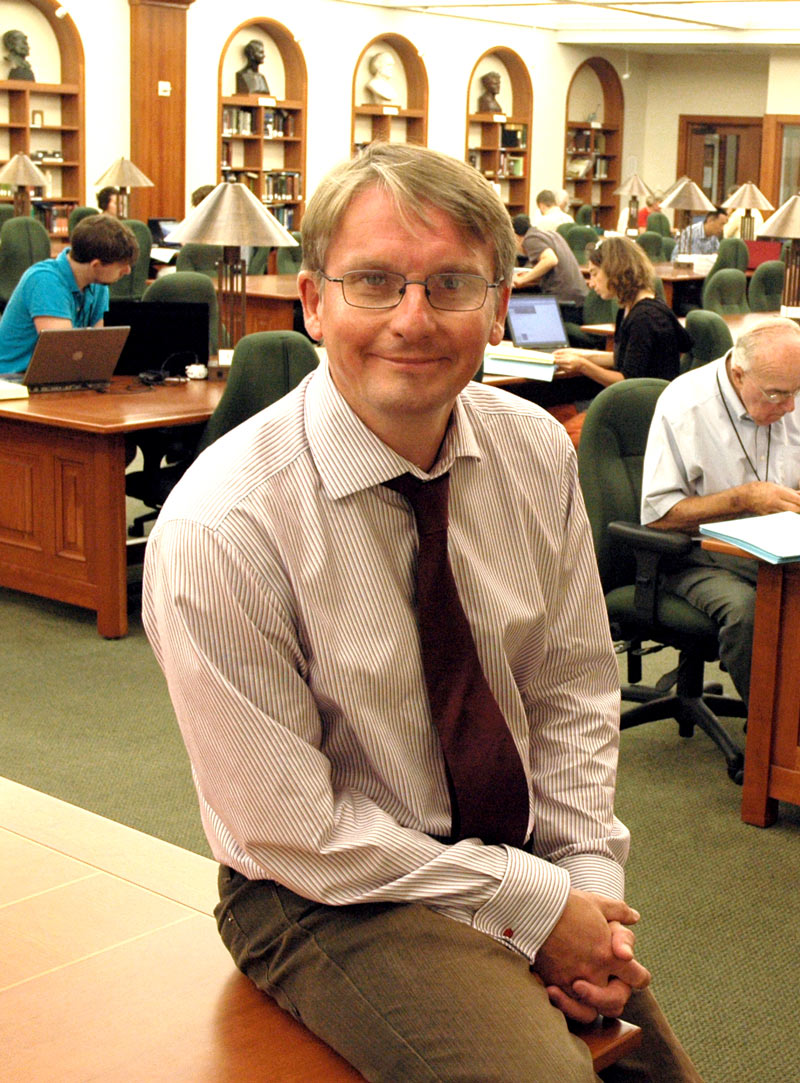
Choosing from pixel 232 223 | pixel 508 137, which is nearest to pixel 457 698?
pixel 232 223

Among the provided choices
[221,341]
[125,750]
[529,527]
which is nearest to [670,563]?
[125,750]

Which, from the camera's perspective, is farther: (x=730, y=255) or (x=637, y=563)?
(x=730, y=255)

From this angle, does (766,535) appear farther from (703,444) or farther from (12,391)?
(12,391)

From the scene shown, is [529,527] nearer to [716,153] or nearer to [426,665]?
[426,665]

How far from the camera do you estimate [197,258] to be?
949cm

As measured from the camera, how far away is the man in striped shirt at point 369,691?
1.37 meters

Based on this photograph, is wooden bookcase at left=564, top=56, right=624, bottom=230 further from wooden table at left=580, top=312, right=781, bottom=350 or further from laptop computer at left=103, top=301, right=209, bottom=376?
laptop computer at left=103, top=301, right=209, bottom=376

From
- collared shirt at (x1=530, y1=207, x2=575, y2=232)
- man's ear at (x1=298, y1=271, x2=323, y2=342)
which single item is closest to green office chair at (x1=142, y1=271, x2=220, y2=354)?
man's ear at (x1=298, y1=271, x2=323, y2=342)

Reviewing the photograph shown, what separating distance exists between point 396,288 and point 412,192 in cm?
10

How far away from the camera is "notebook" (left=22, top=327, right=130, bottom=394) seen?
4695mm

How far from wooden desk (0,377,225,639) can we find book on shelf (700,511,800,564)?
1.94m

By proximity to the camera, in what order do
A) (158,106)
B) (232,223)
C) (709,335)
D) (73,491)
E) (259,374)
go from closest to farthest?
(259,374) → (73,491) → (232,223) → (709,335) → (158,106)

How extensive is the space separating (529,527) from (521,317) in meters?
4.83

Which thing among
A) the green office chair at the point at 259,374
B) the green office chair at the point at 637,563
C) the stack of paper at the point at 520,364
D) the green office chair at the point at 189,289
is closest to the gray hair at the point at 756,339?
the green office chair at the point at 637,563
